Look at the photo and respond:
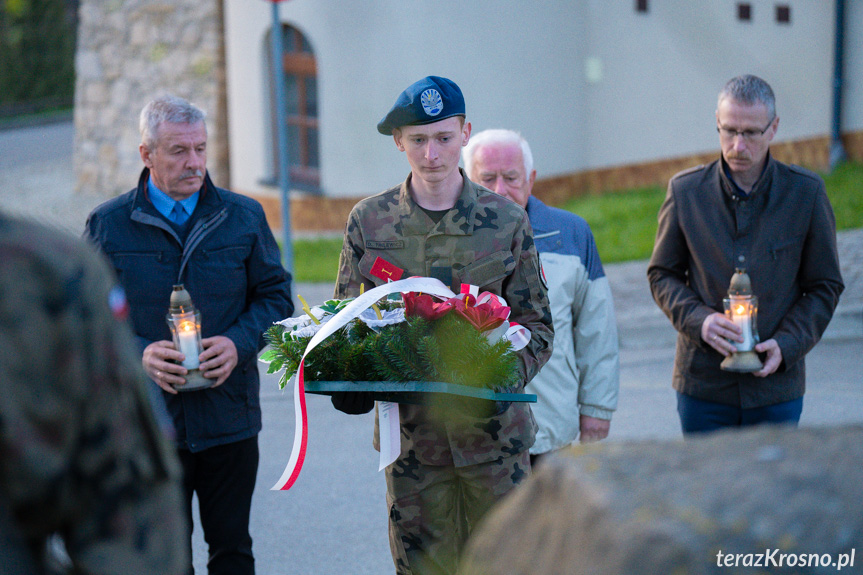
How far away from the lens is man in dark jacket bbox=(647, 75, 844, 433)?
381 centimetres

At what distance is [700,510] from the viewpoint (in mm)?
1177

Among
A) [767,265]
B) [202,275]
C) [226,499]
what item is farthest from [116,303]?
[767,265]

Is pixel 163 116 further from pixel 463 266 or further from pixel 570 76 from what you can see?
pixel 570 76

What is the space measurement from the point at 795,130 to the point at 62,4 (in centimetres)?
2216

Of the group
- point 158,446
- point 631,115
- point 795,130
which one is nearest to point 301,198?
point 631,115

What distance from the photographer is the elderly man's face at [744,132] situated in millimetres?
3701

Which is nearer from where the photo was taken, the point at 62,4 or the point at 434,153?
the point at 434,153

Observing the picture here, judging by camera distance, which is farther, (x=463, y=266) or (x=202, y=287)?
(x=202, y=287)

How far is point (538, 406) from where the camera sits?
3939 millimetres

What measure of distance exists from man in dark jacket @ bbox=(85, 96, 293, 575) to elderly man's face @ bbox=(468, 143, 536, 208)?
0.95 m

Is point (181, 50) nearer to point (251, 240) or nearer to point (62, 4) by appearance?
point (251, 240)

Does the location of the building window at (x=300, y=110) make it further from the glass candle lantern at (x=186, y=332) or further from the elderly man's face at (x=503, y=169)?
the glass candle lantern at (x=186, y=332)

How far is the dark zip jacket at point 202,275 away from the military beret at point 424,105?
81cm

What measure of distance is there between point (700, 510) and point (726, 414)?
291cm
